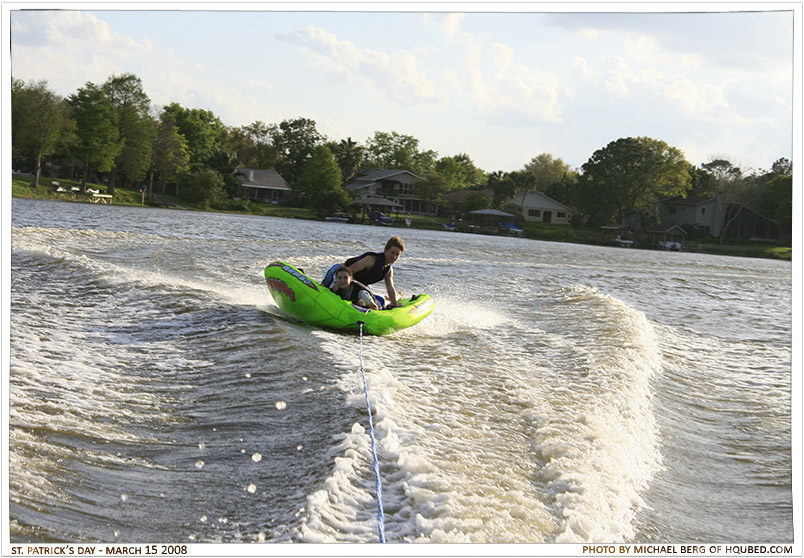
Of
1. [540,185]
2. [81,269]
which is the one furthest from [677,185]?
[81,269]

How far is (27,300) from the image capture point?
872 cm

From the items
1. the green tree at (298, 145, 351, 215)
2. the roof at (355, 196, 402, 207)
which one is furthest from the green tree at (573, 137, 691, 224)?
the green tree at (298, 145, 351, 215)

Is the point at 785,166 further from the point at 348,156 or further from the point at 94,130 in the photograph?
the point at 348,156

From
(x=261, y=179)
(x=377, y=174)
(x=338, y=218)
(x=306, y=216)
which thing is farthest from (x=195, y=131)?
(x=377, y=174)

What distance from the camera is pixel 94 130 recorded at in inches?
1764

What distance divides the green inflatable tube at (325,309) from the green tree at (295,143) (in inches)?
2204

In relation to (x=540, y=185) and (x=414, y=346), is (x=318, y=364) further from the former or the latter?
(x=540, y=185)

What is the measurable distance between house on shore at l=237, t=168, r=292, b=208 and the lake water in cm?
4525

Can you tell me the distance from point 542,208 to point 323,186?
19997 mm

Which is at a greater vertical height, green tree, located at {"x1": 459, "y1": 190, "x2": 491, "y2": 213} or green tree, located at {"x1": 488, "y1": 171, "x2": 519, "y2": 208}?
green tree, located at {"x1": 488, "y1": 171, "x2": 519, "y2": 208}

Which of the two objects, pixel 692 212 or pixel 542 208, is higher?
pixel 692 212

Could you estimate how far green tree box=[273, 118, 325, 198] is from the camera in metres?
63.5

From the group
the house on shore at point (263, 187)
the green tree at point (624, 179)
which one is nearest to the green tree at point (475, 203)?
the green tree at point (624, 179)

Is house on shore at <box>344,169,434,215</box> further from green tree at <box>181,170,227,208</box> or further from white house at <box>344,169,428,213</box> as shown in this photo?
green tree at <box>181,170,227,208</box>
